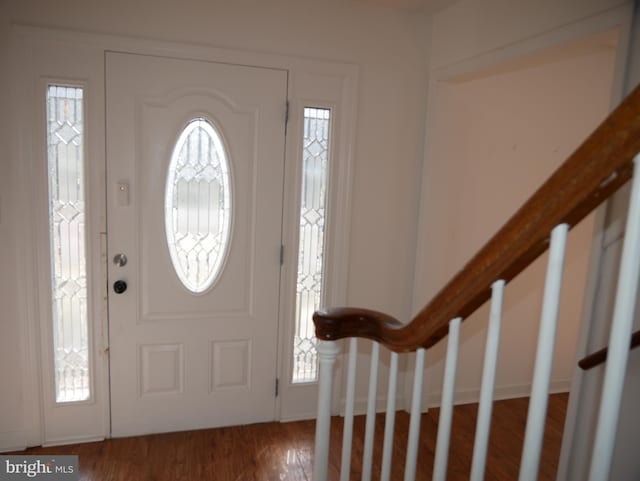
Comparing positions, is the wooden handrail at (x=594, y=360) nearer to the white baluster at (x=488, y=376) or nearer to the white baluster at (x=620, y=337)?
the white baluster at (x=488, y=376)

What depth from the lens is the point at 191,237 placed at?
2.59 meters

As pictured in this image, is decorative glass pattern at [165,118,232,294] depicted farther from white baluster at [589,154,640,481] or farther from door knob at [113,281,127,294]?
white baluster at [589,154,640,481]

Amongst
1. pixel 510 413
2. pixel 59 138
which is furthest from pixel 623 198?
pixel 59 138

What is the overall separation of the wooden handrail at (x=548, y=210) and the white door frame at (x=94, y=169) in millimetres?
1855

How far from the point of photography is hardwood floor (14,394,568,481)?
236cm

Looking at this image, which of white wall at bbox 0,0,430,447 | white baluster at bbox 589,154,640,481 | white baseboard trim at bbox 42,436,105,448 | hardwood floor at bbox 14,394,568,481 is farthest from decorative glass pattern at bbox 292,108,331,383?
white baluster at bbox 589,154,640,481

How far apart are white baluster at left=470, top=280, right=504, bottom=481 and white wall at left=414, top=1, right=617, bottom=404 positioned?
7.08ft

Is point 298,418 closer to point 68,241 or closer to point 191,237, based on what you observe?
point 191,237

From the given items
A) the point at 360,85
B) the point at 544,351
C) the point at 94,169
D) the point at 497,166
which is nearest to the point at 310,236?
the point at 360,85

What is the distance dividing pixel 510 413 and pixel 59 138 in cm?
330

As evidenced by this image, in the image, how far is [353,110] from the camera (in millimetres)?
2707

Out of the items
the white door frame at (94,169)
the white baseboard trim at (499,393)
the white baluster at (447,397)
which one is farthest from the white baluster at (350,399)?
the white baseboard trim at (499,393)

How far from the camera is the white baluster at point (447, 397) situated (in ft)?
2.84

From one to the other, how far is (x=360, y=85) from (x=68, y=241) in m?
1.88
